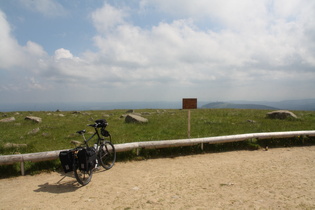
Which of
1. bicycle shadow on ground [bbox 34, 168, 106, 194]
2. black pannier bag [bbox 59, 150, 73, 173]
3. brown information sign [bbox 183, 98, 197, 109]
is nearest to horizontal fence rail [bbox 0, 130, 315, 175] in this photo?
bicycle shadow on ground [bbox 34, 168, 106, 194]

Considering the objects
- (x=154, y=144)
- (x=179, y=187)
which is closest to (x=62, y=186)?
(x=179, y=187)

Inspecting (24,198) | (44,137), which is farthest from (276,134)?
(44,137)

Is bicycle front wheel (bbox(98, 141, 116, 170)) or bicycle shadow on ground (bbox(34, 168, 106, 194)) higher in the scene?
bicycle front wheel (bbox(98, 141, 116, 170))

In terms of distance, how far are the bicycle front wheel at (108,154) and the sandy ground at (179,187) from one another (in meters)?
0.27

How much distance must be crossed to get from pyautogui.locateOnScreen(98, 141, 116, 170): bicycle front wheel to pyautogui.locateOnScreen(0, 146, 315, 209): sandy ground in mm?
272

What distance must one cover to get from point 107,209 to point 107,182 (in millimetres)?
1831

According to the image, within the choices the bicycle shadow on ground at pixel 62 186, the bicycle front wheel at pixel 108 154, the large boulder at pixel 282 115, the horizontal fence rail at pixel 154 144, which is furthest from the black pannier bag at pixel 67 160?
the large boulder at pixel 282 115

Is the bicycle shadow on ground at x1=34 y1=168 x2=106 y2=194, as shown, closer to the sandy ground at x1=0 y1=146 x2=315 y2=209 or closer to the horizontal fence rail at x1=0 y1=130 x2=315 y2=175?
the sandy ground at x1=0 y1=146 x2=315 y2=209

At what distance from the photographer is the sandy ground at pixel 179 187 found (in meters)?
5.44

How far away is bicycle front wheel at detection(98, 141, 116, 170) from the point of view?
325 inches

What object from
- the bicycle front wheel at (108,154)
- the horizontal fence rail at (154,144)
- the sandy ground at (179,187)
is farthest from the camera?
the bicycle front wheel at (108,154)

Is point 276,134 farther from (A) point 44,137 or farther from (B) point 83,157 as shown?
(A) point 44,137

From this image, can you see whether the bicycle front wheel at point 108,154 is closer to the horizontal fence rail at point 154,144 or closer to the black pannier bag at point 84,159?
the horizontal fence rail at point 154,144

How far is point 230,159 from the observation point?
9531 millimetres
